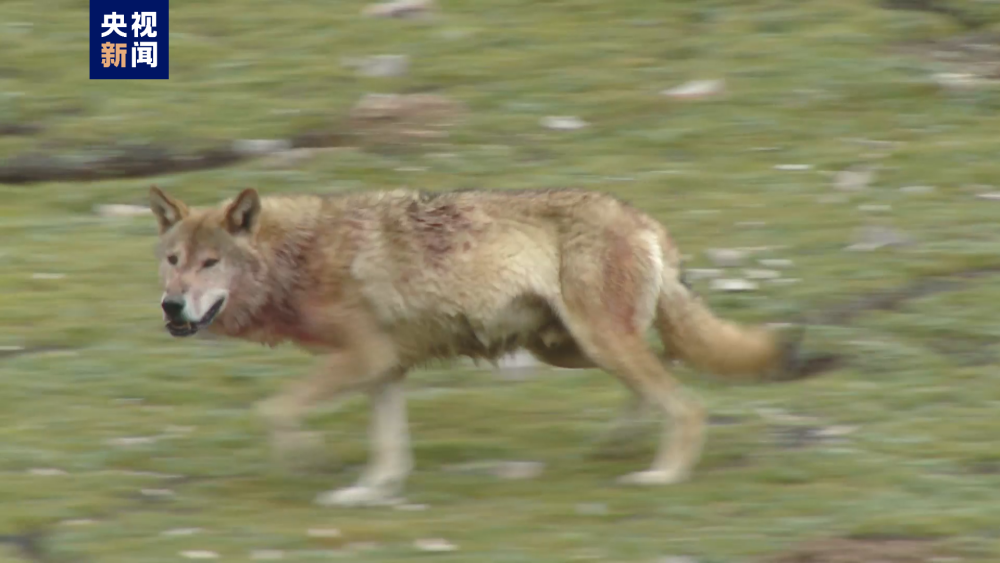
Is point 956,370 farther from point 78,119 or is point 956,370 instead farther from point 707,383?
point 78,119

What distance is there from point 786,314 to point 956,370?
44.9 inches

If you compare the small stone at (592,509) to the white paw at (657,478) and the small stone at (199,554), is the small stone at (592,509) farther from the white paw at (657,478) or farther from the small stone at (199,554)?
the small stone at (199,554)

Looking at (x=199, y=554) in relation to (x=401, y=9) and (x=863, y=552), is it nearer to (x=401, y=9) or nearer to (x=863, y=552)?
(x=863, y=552)

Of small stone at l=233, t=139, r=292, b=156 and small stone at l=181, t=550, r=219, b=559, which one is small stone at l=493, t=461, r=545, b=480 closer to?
small stone at l=181, t=550, r=219, b=559

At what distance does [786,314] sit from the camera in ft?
29.3

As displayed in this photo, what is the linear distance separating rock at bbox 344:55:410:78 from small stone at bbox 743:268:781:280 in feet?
17.3

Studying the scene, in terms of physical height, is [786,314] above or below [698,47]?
below

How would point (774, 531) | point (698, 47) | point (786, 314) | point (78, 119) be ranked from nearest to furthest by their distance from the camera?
point (774, 531)
point (786, 314)
point (78, 119)
point (698, 47)

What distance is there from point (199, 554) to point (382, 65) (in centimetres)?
855

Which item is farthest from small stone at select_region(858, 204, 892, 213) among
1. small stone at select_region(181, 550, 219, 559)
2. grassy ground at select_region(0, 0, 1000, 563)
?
small stone at select_region(181, 550, 219, 559)

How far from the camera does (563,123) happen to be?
1275cm

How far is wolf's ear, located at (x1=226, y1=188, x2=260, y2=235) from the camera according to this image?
6859 millimetres

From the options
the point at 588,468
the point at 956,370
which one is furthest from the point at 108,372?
the point at 956,370

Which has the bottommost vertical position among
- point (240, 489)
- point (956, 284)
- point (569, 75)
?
point (240, 489)
